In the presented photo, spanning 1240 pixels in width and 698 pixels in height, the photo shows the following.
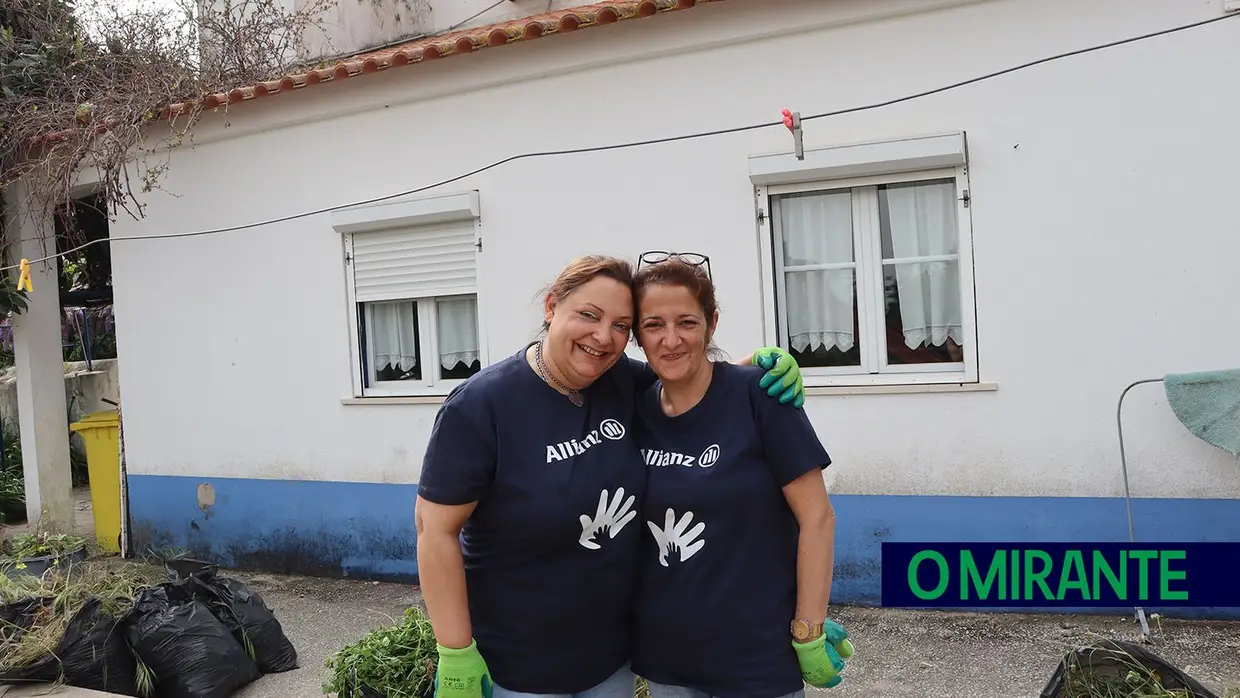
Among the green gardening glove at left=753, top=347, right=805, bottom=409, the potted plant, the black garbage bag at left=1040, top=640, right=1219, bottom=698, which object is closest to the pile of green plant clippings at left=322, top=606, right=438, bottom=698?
the green gardening glove at left=753, top=347, right=805, bottom=409

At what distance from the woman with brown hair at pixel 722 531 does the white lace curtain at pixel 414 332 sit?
420 cm

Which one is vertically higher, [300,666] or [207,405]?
[207,405]

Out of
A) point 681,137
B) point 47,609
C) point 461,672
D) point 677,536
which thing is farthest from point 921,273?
point 47,609

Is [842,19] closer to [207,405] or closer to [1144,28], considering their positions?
[1144,28]

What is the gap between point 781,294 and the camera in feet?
17.9

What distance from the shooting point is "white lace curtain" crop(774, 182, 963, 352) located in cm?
515

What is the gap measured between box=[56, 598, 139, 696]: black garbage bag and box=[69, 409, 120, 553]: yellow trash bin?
11.9 ft

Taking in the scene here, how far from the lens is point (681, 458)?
2232 millimetres

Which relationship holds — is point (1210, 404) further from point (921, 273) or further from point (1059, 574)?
point (921, 273)

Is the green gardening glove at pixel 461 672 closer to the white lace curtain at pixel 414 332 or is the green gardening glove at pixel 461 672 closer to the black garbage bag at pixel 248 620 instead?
the black garbage bag at pixel 248 620

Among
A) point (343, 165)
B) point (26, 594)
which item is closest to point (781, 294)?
point (343, 165)

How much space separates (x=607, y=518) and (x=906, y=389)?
3282 millimetres

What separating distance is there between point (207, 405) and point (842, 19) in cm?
518

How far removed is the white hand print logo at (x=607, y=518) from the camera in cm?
219
